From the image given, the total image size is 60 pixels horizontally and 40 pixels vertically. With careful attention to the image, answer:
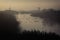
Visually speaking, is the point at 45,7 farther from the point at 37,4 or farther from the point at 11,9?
the point at 11,9

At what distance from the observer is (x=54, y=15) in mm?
1026

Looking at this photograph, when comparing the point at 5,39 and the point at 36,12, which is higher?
the point at 36,12

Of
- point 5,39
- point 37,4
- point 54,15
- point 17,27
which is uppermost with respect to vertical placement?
point 37,4

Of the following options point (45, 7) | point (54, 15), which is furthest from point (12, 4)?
point (54, 15)

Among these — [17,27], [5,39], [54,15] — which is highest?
[54,15]

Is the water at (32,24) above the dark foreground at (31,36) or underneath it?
above

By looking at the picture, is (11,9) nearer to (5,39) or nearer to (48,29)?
(5,39)

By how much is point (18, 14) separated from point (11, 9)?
0.09m

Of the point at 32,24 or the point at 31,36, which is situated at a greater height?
the point at 32,24

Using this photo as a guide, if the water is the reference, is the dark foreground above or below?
below

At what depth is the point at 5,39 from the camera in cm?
101

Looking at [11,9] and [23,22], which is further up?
[11,9]

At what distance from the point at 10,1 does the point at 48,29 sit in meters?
0.47

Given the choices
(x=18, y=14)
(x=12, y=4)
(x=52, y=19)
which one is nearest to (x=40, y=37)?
(x=52, y=19)
